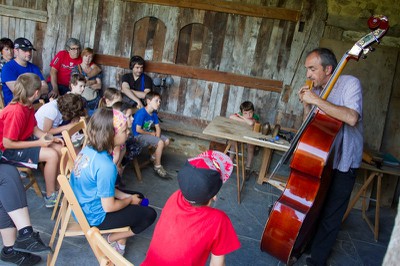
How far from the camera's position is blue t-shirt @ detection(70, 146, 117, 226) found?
2205 mm

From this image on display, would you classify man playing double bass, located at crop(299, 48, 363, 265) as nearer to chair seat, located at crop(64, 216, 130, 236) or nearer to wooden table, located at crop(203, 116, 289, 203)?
wooden table, located at crop(203, 116, 289, 203)

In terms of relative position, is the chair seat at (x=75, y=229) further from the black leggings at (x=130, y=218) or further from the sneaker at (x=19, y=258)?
→ the sneaker at (x=19, y=258)

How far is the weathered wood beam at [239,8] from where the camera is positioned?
4688mm

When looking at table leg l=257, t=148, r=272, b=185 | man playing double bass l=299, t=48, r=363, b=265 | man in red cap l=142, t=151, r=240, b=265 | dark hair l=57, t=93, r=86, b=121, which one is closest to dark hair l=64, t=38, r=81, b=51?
dark hair l=57, t=93, r=86, b=121

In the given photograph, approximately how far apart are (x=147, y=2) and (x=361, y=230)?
4038mm

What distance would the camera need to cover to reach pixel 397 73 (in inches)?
177

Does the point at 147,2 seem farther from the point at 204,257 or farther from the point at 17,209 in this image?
the point at 204,257


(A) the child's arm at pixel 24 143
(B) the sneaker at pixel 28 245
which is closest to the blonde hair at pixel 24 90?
(A) the child's arm at pixel 24 143

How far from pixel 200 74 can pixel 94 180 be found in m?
3.17

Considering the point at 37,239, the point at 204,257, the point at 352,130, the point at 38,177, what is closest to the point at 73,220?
the point at 37,239

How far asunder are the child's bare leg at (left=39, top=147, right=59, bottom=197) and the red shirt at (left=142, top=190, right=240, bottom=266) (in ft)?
6.08

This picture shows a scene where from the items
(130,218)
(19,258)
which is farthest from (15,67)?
(130,218)

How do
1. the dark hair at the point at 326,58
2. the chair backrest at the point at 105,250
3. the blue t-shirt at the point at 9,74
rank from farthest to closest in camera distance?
the blue t-shirt at the point at 9,74 < the dark hair at the point at 326,58 < the chair backrest at the point at 105,250

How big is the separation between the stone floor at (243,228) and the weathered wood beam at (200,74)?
1290 millimetres
